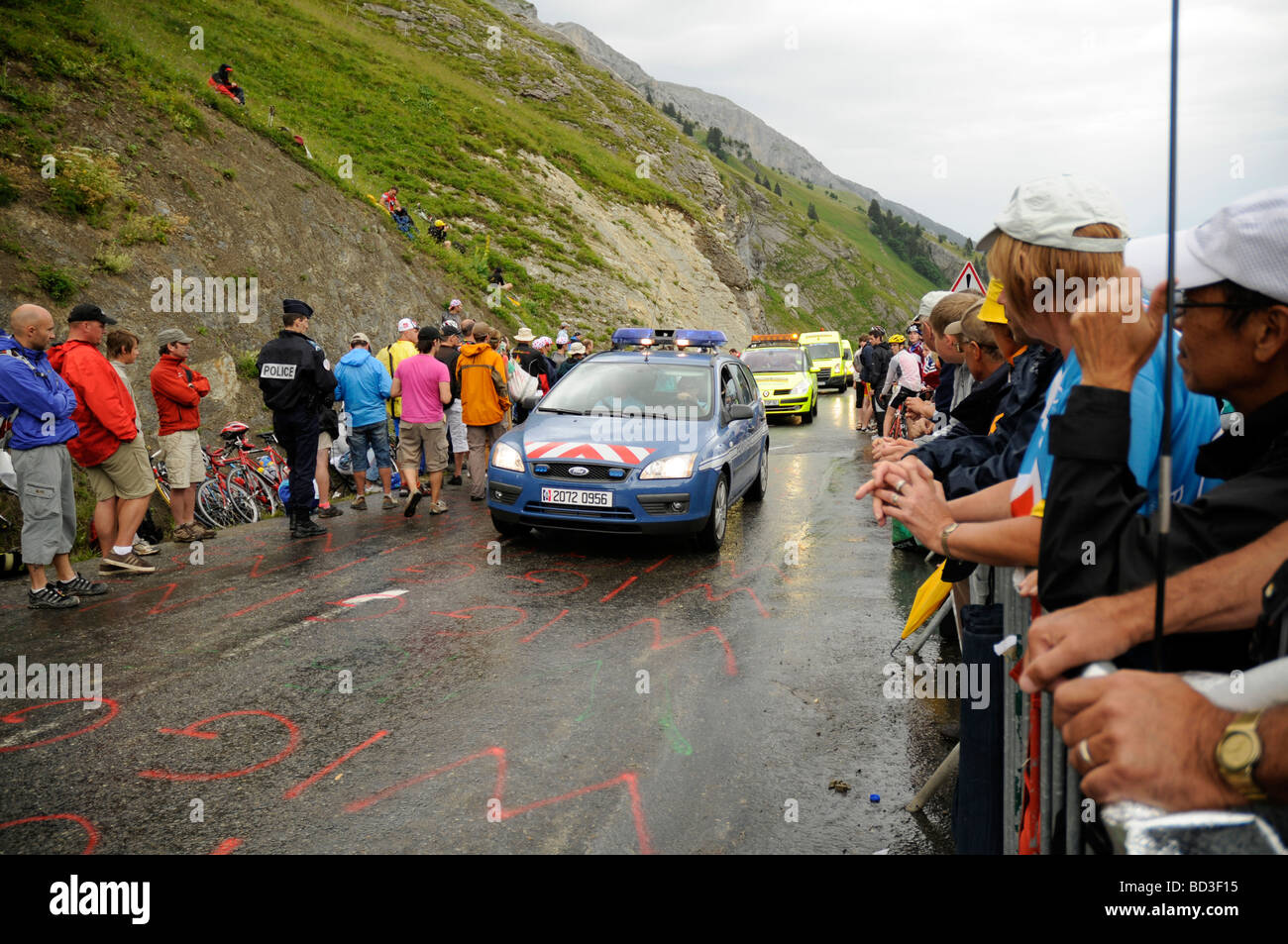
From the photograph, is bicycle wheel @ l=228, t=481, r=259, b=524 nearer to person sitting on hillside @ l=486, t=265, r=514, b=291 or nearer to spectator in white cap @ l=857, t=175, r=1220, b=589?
spectator in white cap @ l=857, t=175, r=1220, b=589

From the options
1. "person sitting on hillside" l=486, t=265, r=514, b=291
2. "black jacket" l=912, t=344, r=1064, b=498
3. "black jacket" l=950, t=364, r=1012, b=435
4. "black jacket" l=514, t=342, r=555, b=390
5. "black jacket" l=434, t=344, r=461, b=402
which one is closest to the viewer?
"black jacket" l=912, t=344, r=1064, b=498

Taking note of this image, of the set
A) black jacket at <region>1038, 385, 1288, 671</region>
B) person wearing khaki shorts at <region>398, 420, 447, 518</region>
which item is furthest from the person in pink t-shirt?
black jacket at <region>1038, 385, 1288, 671</region>

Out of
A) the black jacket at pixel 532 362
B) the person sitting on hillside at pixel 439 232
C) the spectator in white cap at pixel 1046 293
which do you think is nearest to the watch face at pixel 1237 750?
the spectator in white cap at pixel 1046 293

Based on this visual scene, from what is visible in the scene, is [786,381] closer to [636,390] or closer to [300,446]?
[636,390]

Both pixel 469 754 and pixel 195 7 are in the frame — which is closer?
pixel 469 754

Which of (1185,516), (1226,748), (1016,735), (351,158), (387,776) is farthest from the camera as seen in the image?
(351,158)

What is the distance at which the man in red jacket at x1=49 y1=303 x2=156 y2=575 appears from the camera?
7047mm

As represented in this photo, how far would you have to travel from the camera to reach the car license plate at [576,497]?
7.50m

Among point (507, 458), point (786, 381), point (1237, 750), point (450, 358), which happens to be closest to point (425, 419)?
point (450, 358)

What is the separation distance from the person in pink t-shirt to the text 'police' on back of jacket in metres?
1.21

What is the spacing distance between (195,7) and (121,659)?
3402 cm

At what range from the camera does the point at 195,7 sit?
3052 centimetres
